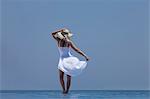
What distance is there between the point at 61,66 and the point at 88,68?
2.61 meters

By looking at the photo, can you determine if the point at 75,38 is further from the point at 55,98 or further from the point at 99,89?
the point at 55,98

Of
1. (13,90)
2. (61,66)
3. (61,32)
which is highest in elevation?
(61,32)

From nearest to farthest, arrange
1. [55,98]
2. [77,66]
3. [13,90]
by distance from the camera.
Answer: [55,98], [77,66], [13,90]

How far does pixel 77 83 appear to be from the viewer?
11484 mm

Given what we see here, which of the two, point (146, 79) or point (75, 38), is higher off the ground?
point (75, 38)

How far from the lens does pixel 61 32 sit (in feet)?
Result: 29.0

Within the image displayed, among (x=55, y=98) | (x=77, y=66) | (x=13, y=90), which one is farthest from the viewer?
(x=13, y=90)

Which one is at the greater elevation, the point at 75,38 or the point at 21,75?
the point at 75,38

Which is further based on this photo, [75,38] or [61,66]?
[75,38]

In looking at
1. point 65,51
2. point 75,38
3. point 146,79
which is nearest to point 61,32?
point 65,51

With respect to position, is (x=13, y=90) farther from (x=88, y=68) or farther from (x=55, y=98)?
(x=55, y=98)

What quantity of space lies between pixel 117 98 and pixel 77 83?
3.76 m

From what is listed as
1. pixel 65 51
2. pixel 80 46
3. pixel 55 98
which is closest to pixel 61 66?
pixel 65 51

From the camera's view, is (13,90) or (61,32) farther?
(13,90)
